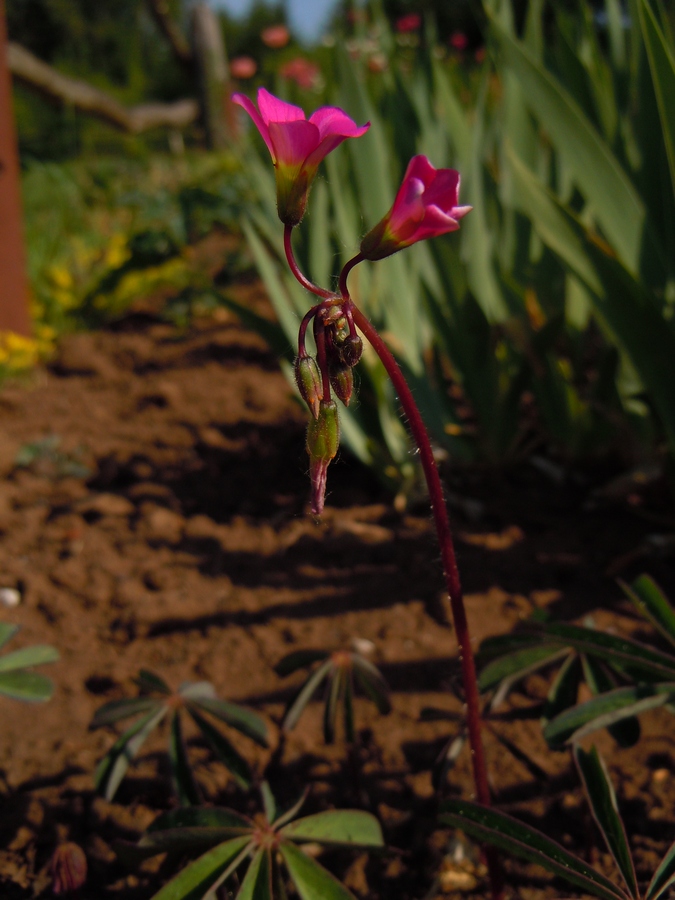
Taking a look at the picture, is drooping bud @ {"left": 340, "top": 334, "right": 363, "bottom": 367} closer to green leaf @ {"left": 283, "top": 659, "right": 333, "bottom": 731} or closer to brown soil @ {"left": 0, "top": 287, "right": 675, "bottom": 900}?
brown soil @ {"left": 0, "top": 287, "right": 675, "bottom": 900}

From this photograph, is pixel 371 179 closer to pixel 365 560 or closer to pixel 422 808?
pixel 365 560

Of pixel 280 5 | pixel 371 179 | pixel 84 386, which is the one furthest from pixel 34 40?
pixel 371 179

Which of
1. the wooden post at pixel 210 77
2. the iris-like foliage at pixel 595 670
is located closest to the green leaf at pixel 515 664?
the iris-like foliage at pixel 595 670

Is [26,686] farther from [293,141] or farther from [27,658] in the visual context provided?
[293,141]

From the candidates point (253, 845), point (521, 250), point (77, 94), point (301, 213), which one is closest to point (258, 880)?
point (253, 845)

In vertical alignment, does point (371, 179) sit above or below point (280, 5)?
below
